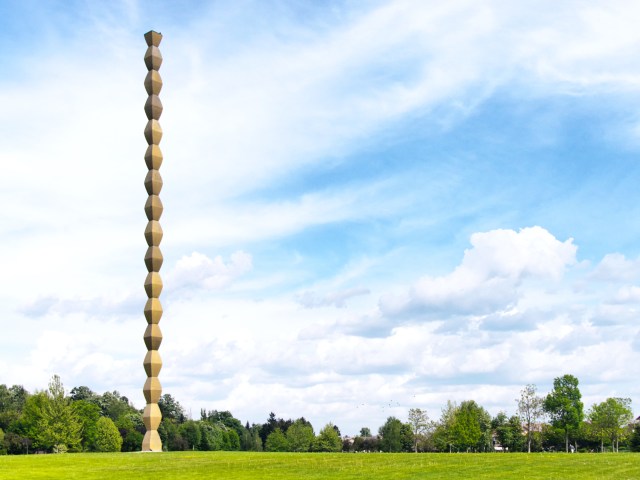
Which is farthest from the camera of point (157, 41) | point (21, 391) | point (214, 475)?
point (21, 391)

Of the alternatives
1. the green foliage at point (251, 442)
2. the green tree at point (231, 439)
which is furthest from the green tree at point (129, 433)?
the green foliage at point (251, 442)

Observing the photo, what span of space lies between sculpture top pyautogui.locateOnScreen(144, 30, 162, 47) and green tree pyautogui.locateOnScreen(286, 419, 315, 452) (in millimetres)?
67519

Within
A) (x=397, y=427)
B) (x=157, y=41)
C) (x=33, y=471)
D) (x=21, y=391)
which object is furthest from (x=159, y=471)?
(x=21, y=391)

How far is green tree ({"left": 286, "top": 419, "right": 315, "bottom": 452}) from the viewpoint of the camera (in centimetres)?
10599

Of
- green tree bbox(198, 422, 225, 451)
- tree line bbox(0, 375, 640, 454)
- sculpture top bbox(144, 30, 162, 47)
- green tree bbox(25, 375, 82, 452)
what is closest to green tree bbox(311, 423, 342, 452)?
tree line bbox(0, 375, 640, 454)

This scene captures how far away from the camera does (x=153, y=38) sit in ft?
188

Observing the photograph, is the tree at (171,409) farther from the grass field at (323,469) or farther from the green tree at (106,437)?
the grass field at (323,469)

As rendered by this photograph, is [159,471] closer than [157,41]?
Yes

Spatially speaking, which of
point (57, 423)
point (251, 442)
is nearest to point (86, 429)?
point (57, 423)

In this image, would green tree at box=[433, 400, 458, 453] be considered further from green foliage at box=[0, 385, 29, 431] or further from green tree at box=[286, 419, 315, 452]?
green foliage at box=[0, 385, 29, 431]

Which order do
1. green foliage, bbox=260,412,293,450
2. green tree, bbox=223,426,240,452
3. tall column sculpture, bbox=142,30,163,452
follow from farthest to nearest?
green foliage, bbox=260,412,293,450 < green tree, bbox=223,426,240,452 < tall column sculpture, bbox=142,30,163,452

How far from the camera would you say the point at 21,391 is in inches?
4904

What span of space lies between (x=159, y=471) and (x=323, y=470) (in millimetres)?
7365

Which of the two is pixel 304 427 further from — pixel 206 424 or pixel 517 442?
pixel 517 442
